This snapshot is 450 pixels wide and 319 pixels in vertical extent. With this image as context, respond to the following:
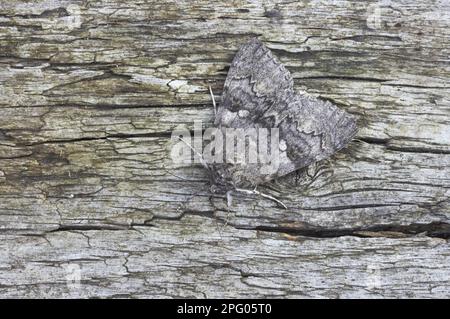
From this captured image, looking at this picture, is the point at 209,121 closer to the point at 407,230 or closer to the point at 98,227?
the point at 98,227

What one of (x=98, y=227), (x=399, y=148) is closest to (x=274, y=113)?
(x=399, y=148)

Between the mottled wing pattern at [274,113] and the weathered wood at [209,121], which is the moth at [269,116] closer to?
the mottled wing pattern at [274,113]

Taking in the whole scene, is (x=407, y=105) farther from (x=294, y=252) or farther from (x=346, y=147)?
(x=294, y=252)

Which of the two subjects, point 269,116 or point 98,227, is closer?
point 269,116

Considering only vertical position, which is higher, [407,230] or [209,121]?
[209,121]

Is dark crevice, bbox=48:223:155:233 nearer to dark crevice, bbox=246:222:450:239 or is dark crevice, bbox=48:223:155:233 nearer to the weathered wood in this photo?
the weathered wood

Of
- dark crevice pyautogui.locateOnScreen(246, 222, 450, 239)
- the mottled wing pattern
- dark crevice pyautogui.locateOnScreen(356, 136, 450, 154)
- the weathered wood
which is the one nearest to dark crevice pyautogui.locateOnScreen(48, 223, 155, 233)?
the weathered wood

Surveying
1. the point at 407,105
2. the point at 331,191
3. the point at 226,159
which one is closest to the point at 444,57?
the point at 407,105
